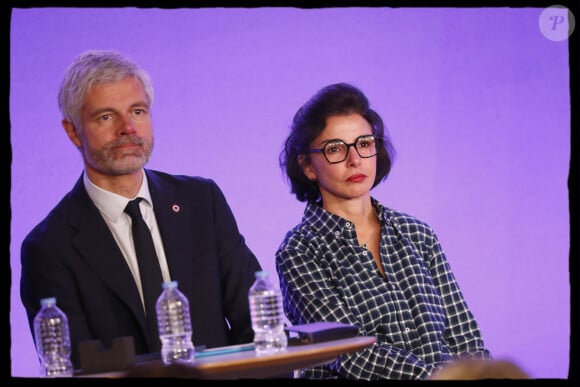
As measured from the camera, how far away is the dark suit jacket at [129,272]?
140 inches

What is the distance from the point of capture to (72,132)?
12.7 feet

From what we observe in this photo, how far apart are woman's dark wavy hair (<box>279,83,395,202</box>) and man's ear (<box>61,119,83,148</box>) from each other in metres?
0.97

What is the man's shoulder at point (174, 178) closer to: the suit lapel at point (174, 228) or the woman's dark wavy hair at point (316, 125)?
the suit lapel at point (174, 228)

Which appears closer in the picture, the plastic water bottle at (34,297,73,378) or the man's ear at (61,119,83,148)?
the plastic water bottle at (34,297,73,378)

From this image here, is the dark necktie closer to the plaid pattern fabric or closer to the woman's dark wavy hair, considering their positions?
the plaid pattern fabric

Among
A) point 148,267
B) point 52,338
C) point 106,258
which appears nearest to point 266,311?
point 148,267

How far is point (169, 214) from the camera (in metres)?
3.79

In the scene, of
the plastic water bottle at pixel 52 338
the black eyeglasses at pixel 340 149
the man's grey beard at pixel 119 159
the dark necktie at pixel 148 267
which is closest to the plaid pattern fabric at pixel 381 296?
the black eyeglasses at pixel 340 149

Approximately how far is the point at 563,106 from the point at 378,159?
104 centimetres

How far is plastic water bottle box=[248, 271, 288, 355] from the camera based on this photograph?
3.30 metres

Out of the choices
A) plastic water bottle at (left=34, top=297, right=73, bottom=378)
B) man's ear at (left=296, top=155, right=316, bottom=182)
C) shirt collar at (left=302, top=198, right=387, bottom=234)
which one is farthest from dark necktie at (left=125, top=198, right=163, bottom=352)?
man's ear at (left=296, top=155, right=316, bottom=182)

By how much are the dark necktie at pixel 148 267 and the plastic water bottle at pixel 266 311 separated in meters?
0.35

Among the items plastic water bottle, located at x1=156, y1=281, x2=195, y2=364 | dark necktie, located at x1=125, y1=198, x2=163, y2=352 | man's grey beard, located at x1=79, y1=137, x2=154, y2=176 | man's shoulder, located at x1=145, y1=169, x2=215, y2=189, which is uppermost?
man's grey beard, located at x1=79, y1=137, x2=154, y2=176
